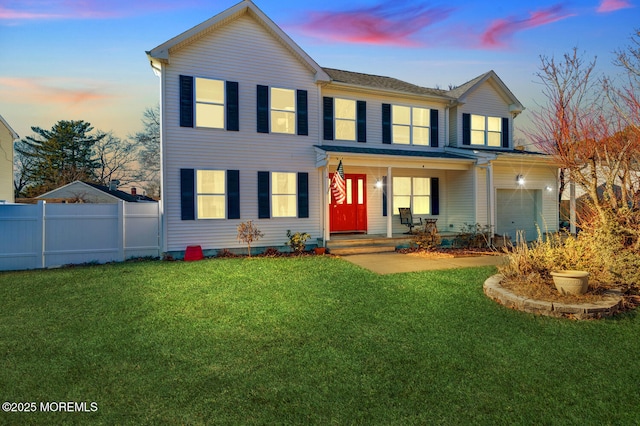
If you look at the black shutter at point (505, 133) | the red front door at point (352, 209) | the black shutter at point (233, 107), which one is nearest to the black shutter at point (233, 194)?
the black shutter at point (233, 107)

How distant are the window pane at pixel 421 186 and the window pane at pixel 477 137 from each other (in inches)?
107

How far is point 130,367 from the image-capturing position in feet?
11.0

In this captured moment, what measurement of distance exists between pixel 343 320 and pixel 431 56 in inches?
585

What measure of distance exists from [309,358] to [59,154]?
36.7 meters

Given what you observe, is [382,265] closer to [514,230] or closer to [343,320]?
[343,320]

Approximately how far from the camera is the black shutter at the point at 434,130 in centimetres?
1366

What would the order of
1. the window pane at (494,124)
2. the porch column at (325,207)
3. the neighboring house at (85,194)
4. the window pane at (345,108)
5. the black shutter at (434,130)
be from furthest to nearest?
the neighboring house at (85,194) → the window pane at (494,124) → the black shutter at (434,130) → the window pane at (345,108) → the porch column at (325,207)

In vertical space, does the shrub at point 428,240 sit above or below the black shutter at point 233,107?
below

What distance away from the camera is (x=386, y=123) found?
12.9 m

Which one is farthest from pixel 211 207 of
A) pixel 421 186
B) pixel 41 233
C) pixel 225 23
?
pixel 421 186

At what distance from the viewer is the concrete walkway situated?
8179 millimetres

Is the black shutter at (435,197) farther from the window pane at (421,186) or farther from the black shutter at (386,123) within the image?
the black shutter at (386,123)

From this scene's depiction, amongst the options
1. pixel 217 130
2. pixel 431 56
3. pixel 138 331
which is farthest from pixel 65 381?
pixel 431 56

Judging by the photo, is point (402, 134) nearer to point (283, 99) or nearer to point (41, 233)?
point (283, 99)
